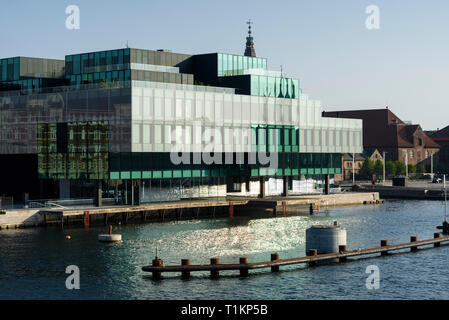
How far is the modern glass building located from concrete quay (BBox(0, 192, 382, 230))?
13.0ft

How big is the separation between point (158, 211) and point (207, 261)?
3933cm

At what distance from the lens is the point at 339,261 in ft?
223

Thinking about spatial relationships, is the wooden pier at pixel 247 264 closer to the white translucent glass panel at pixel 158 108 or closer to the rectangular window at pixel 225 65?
the white translucent glass panel at pixel 158 108

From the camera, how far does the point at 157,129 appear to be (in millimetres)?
104062

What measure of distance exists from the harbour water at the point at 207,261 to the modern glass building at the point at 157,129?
10.8 m

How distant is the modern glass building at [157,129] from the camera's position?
337 ft

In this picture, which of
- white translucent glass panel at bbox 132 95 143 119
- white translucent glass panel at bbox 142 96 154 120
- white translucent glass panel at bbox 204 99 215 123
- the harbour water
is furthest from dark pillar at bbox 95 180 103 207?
white translucent glass panel at bbox 204 99 215 123

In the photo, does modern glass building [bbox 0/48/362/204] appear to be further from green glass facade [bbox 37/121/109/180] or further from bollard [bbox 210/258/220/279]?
bollard [bbox 210/258/220/279]

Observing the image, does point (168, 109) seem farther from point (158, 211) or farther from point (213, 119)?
point (158, 211)

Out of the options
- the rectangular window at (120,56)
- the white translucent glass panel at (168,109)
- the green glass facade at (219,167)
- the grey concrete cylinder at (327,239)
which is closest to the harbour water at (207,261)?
the grey concrete cylinder at (327,239)

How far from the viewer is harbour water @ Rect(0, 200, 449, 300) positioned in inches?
2176
